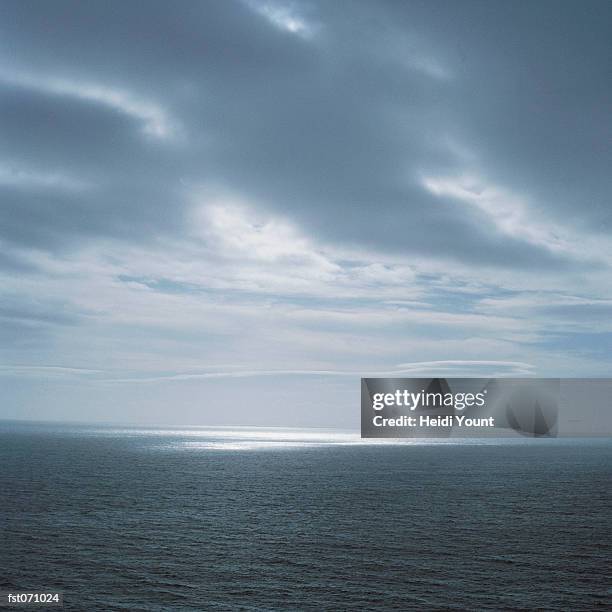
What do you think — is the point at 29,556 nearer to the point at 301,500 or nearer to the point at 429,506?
the point at 301,500

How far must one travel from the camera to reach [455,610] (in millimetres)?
62156

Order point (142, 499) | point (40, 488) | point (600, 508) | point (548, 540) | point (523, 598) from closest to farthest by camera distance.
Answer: point (523, 598)
point (548, 540)
point (600, 508)
point (142, 499)
point (40, 488)

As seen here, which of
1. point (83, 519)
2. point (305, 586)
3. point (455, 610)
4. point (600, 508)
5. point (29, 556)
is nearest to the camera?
point (455, 610)

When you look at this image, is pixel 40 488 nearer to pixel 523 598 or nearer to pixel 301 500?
pixel 301 500

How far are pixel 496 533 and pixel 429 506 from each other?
29.8m

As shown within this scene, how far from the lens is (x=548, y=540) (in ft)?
316

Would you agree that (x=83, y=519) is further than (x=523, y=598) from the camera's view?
Yes

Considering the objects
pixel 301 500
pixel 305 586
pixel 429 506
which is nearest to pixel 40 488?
pixel 301 500

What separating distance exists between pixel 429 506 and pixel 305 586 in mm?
67123

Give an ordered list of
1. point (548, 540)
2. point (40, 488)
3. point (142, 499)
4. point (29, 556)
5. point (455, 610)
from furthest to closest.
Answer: point (40, 488) → point (142, 499) → point (548, 540) → point (29, 556) → point (455, 610)

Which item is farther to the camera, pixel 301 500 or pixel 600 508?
pixel 301 500

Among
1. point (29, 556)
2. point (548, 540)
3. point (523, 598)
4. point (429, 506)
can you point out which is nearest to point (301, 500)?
point (429, 506)

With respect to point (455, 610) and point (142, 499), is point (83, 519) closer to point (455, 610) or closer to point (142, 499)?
point (142, 499)

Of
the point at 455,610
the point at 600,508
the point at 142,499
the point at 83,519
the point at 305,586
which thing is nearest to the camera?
the point at 455,610
